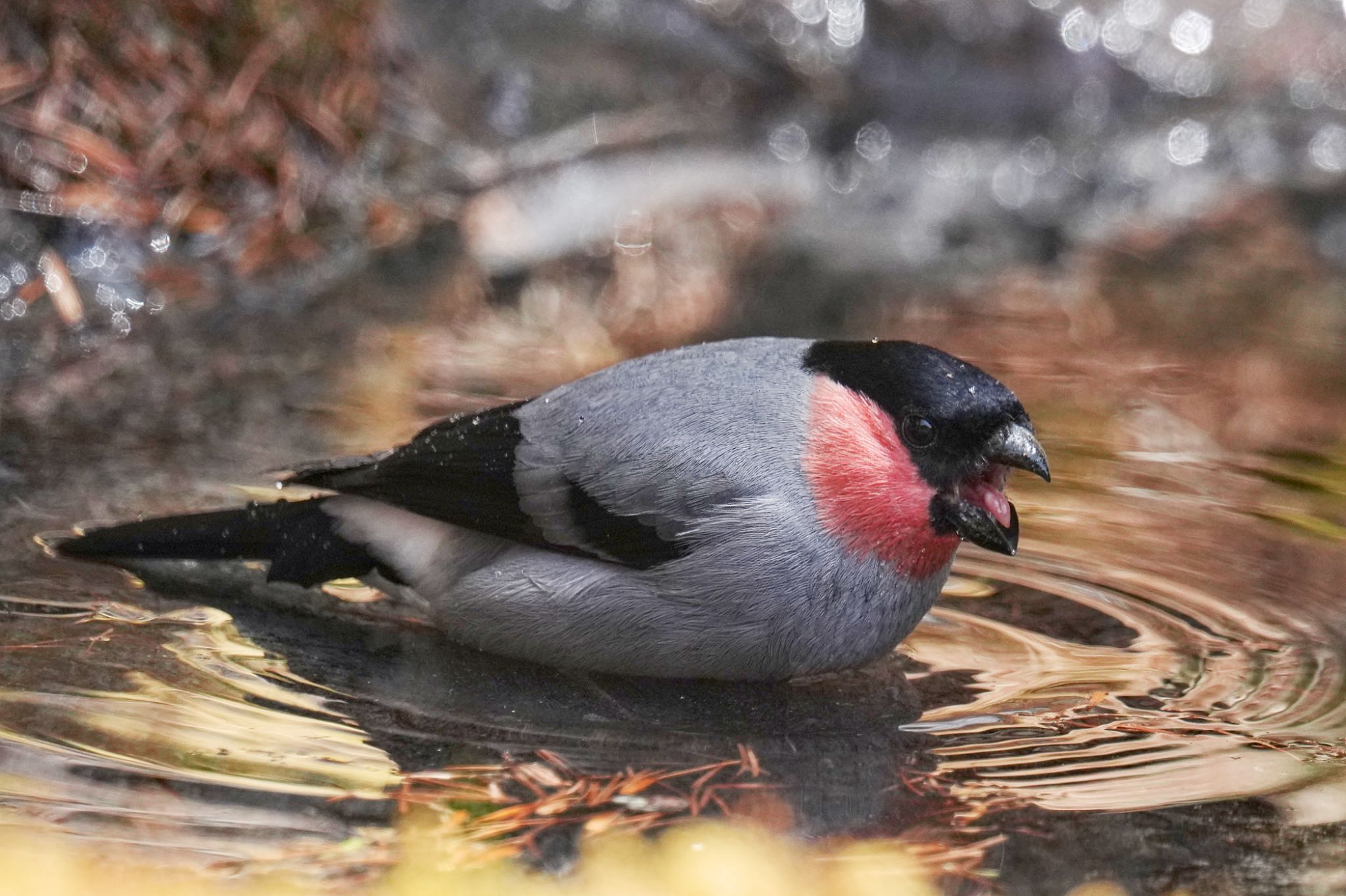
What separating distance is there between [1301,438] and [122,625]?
3786mm

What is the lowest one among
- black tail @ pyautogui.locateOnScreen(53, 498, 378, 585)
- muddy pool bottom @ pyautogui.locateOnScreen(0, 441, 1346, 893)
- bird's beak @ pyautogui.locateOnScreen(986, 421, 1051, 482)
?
muddy pool bottom @ pyautogui.locateOnScreen(0, 441, 1346, 893)

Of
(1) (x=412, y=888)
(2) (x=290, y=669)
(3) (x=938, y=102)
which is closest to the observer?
(1) (x=412, y=888)

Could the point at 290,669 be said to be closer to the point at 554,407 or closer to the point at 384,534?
the point at 384,534

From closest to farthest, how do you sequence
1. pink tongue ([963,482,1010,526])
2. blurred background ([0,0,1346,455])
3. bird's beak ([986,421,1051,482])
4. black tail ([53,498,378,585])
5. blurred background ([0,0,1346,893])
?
blurred background ([0,0,1346,893]) → bird's beak ([986,421,1051,482]) → pink tongue ([963,482,1010,526]) → black tail ([53,498,378,585]) → blurred background ([0,0,1346,455])

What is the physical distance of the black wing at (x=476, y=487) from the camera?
3.42m

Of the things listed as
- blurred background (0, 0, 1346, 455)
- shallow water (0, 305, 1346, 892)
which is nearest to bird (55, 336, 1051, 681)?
shallow water (0, 305, 1346, 892)

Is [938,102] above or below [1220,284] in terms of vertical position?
above

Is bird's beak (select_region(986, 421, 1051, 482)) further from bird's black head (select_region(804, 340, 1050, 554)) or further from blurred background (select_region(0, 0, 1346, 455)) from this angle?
blurred background (select_region(0, 0, 1346, 455))

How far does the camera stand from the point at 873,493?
335cm

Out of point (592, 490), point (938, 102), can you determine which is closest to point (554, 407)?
point (592, 490)

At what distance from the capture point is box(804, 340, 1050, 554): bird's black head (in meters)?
3.28

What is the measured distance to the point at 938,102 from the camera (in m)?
8.92

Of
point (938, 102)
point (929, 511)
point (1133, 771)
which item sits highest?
point (938, 102)

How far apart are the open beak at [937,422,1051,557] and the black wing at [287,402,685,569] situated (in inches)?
25.9
